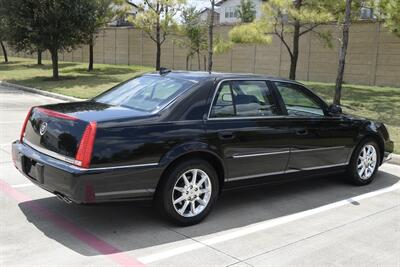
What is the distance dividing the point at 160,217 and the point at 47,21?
1884 cm

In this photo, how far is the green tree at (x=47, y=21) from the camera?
21.7m

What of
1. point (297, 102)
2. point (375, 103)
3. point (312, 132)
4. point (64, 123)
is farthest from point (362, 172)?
point (375, 103)

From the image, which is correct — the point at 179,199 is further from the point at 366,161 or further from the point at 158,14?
the point at 158,14

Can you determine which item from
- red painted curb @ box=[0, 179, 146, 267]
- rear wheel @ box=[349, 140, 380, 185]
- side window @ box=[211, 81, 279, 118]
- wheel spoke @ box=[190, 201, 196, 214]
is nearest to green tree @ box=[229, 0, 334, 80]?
rear wheel @ box=[349, 140, 380, 185]

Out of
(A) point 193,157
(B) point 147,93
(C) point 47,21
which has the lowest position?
(A) point 193,157

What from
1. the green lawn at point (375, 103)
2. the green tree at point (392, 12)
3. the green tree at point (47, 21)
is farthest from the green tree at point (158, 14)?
the green tree at point (392, 12)

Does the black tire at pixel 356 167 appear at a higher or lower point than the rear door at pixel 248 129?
lower

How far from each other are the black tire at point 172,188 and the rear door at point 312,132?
126cm

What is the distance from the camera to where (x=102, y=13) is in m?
25.7

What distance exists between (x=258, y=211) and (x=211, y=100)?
139 cm

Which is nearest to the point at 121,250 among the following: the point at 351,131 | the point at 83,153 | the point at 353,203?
the point at 83,153

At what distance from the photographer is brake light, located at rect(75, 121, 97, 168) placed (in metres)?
4.29

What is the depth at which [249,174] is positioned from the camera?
5.38 meters

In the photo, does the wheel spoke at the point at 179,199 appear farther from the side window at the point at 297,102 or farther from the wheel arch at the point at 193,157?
the side window at the point at 297,102
